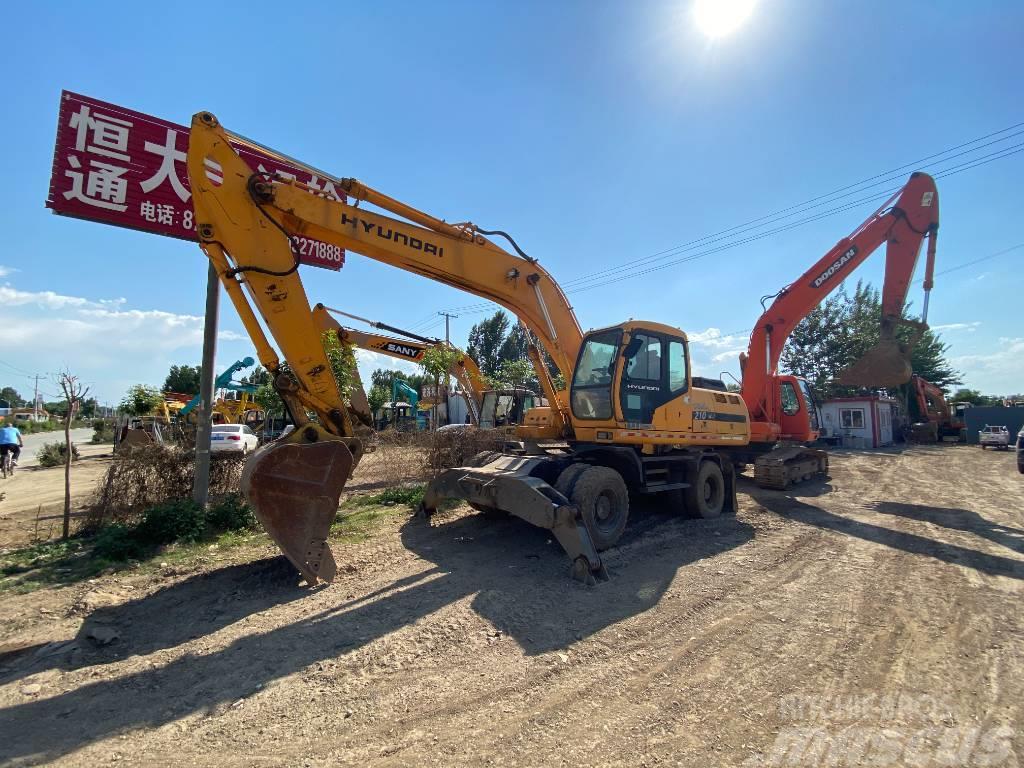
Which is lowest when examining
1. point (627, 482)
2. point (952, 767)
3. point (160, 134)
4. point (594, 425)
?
point (952, 767)

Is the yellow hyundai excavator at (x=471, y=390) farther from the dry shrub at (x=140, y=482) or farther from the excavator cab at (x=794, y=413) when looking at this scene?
the dry shrub at (x=140, y=482)

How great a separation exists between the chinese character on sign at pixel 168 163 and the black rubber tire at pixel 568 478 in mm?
7560

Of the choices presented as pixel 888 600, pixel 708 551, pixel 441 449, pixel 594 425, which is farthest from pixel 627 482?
pixel 441 449

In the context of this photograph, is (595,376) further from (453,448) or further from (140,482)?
(140,482)

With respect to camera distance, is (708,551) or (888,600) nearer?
(888,600)

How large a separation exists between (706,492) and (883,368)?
5.98 meters

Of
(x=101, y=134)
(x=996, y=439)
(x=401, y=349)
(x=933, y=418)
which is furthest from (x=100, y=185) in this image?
(x=933, y=418)

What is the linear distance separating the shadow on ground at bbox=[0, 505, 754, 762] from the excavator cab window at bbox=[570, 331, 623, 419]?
193cm

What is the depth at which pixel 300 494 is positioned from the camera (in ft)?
17.5

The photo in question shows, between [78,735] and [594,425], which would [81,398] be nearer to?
[78,735]

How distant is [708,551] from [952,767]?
13.6 feet

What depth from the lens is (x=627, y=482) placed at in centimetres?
823

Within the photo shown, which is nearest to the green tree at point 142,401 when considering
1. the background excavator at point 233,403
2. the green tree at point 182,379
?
the background excavator at point 233,403

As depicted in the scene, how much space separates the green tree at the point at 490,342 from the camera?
4741 cm
